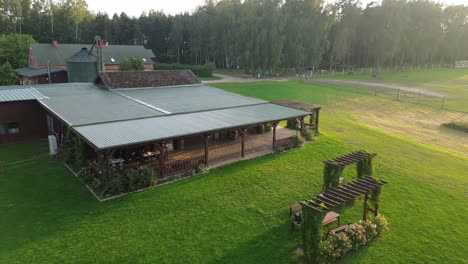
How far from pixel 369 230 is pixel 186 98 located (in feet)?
53.7

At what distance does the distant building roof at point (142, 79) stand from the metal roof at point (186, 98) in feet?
2.37

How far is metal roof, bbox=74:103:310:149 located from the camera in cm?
1462

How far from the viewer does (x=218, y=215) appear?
1282cm

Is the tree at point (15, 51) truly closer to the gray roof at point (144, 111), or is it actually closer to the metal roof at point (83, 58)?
the metal roof at point (83, 58)

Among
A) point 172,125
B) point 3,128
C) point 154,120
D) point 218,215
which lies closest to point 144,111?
point 154,120

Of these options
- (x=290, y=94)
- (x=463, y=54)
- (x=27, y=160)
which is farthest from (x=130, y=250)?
(x=463, y=54)

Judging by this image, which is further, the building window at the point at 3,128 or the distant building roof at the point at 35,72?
the distant building roof at the point at 35,72

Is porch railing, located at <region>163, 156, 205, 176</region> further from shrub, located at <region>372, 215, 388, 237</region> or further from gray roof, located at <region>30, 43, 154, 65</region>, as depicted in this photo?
gray roof, located at <region>30, 43, 154, 65</region>

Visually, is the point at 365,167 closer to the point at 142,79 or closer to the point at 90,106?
the point at 90,106

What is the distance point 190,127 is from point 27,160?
31.4 ft

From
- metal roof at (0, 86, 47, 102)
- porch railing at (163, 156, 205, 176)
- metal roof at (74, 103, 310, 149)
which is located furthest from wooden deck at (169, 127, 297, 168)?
metal roof at (0, 86, 47, 102)

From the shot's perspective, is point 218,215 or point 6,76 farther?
point 6,76

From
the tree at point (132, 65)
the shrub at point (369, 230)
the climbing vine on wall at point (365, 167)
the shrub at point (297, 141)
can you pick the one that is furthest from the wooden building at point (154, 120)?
the tree at point (132, 65)

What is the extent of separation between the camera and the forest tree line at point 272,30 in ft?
199
